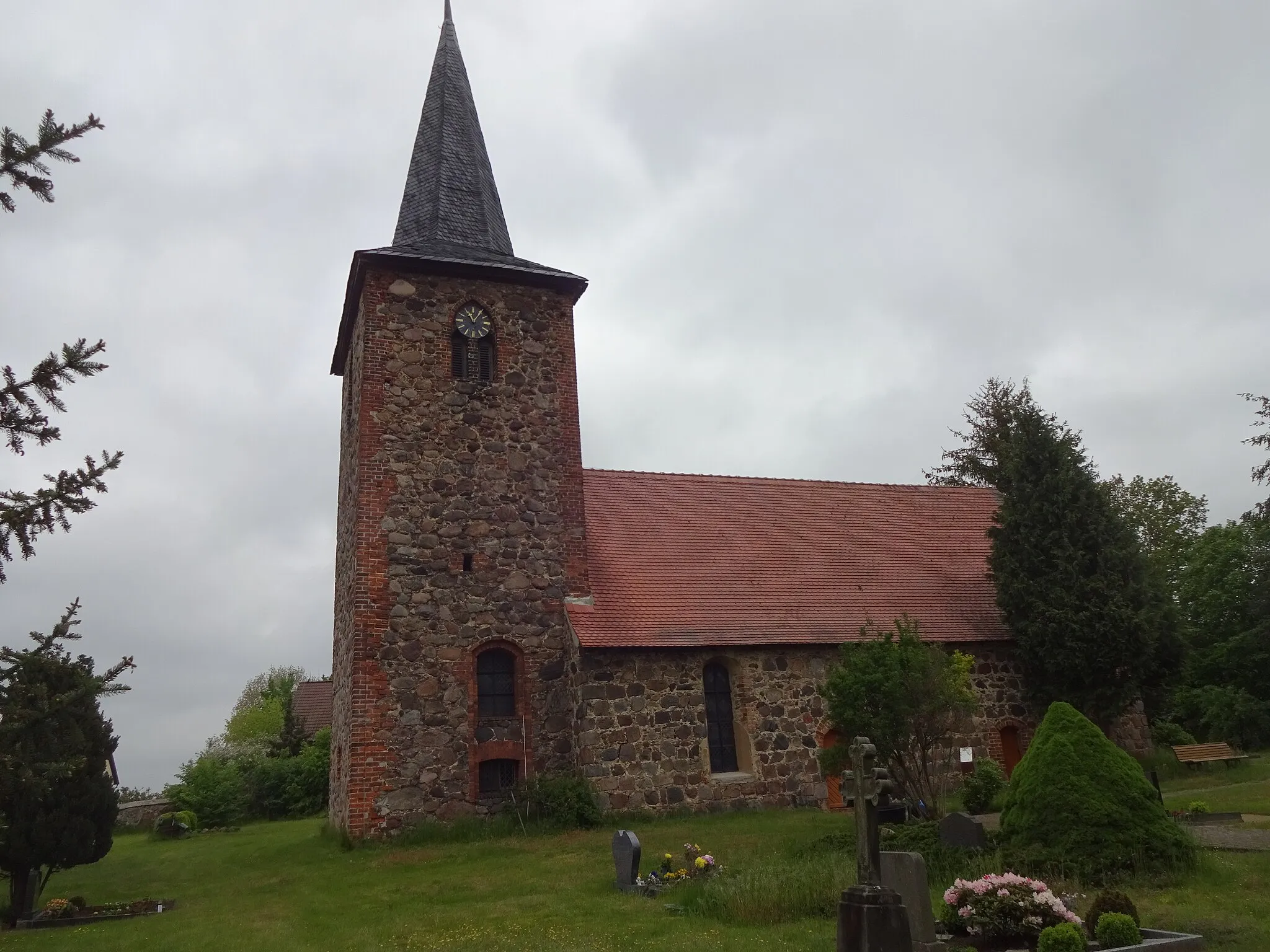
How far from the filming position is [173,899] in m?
12.9

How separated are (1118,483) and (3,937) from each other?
125 feet

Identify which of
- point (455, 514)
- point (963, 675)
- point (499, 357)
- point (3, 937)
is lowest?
point (3, 937)

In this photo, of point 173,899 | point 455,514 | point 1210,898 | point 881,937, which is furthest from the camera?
point 455,514

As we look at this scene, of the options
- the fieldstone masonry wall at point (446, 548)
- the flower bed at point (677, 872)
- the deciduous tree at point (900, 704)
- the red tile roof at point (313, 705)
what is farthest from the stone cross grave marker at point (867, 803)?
the red tile roof at point (313, 705)

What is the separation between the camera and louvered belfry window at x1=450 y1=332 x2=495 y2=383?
1834cm

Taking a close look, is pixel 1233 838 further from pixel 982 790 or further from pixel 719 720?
pixel 719 720

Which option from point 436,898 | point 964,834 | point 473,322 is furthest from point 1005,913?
point 473,322

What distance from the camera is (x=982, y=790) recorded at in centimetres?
1455

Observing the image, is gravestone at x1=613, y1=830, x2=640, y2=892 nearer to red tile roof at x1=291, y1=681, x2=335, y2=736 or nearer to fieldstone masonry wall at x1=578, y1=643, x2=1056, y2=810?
fieldstone masonry wall at x1=578, y1=643, x2=1056, y2=810

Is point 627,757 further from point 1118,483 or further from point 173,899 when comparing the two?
point 1118,483

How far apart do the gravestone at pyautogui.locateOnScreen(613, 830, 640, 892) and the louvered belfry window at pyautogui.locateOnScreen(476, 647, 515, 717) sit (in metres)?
6.34

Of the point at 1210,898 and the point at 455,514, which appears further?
the point at 455,514

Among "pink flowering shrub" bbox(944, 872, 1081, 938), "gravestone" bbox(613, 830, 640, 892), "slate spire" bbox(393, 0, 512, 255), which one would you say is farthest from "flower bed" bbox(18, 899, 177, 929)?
"slate spire" bbox(393, 0, 512, 255)

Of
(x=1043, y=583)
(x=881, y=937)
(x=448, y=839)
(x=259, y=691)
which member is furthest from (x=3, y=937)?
(x=259, y=691)
